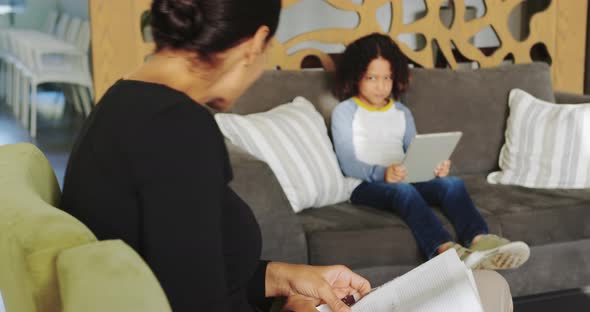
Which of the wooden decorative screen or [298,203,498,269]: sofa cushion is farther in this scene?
the wooden decorative screen

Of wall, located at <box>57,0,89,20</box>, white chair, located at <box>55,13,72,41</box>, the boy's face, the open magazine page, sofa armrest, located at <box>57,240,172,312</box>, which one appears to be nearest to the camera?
sofa armrest, located at <box>57,240,172,312</box>

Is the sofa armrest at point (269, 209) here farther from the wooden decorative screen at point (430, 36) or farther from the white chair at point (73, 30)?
the white chair at point (73, 30)

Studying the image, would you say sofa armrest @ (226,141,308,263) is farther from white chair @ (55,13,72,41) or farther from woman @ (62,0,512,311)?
white chair @ (55,13,72,41)

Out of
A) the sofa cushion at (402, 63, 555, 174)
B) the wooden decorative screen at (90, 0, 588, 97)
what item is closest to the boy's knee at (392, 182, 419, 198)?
the sofa cushion at (402, 63, 555, 174)

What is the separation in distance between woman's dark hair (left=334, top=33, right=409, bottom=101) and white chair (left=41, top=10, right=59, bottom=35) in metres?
1.43

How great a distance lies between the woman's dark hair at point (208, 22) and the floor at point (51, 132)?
2.60 meters

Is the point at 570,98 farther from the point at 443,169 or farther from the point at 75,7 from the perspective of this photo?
the point at 75,7

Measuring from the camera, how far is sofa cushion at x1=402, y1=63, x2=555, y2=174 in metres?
2.80

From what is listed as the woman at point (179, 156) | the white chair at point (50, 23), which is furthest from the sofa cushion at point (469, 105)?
the woman at point (179, 156)

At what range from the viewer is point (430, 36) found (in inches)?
124

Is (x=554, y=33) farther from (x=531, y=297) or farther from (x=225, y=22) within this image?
(x=225, y=22)

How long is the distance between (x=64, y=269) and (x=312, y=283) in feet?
1.93

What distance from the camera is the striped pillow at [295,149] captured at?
7.48ft

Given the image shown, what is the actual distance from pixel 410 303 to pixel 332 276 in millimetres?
167
